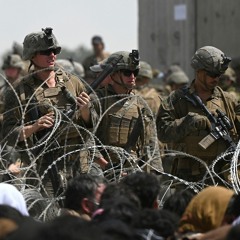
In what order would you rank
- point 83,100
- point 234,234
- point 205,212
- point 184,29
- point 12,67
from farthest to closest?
point 184,29 → point 12,67 → point 83,100 → point 205,212 → point 234,234

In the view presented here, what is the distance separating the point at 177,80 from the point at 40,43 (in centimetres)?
756

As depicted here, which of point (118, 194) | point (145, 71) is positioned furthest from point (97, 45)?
point (118, 194)

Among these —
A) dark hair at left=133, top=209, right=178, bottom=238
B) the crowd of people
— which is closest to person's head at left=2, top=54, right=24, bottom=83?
the crowd of people

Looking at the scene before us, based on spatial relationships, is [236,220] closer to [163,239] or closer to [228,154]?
[163,239]

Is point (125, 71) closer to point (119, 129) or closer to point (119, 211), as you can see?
point (119, 129)

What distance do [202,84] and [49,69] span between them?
1.35 meters

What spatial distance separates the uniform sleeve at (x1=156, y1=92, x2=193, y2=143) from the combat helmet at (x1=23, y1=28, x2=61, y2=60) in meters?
1.07

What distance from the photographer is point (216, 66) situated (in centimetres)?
1204

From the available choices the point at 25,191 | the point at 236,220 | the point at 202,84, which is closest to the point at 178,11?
the point at 202,84

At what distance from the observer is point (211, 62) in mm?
12039

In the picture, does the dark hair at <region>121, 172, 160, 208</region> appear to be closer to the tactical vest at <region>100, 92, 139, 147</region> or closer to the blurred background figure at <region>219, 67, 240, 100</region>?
the tactical vest at <region>100, 92, 139, 147</region>

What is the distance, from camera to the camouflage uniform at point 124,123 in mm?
12008

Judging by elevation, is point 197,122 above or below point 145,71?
above

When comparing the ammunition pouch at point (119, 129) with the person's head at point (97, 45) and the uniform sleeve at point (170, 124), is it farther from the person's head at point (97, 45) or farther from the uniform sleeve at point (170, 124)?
the person's head at point (97, 45)
